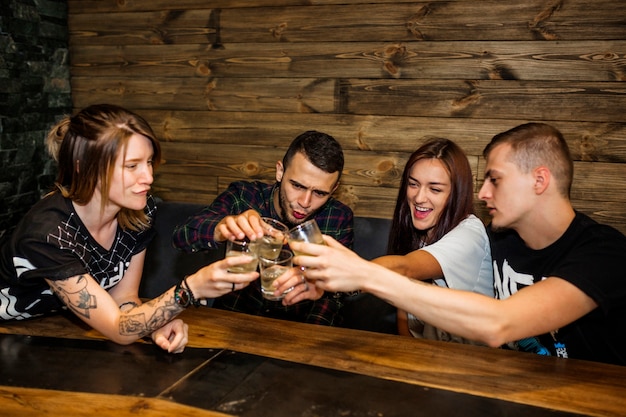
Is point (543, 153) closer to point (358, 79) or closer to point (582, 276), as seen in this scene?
point (582, 276)

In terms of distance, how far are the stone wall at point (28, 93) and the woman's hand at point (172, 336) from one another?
2162 mm

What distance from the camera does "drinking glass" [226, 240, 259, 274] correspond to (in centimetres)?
145

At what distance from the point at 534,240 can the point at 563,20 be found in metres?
1.44

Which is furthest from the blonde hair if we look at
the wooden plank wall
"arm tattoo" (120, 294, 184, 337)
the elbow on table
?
the wooden plank wall

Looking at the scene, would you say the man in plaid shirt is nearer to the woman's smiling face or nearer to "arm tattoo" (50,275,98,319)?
the woman's smiling face

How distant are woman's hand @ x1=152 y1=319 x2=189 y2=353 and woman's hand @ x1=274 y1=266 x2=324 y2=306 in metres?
0.30

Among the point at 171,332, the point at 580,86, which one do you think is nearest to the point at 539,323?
the point at 171,332

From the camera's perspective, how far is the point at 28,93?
3438 mm

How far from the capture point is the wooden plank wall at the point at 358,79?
2.80m

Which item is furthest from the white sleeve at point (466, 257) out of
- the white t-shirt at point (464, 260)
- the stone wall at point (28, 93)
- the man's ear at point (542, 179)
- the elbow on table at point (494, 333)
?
the stone wall at point (28, 93)

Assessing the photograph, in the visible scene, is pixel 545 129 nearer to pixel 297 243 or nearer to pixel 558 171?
pixel 558 171

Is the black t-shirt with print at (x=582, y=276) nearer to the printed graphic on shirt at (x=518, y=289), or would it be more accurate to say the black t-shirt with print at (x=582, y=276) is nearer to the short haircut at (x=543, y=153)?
the printed graphic on shirt at (x=518, y=289)

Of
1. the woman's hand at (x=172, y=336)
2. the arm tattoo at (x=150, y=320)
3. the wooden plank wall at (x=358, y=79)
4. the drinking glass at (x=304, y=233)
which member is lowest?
the woman's hand at (x=172, y=336)

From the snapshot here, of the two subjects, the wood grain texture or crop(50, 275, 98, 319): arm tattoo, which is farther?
crop(50, 275, 98, 319): arm tattoo
